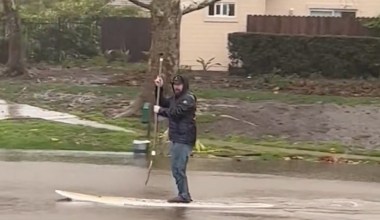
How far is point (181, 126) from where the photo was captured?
39.4 ft

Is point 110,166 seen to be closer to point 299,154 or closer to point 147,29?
point 299,154

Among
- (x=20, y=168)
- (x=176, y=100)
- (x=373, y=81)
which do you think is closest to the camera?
(x=176, y=100)

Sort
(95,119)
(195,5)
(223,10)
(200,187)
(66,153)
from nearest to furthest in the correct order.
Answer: (200,187), (66,153), (95,119), (195,5), (223,10)

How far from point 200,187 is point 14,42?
17.9 metres

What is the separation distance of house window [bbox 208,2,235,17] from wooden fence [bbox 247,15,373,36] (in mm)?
2394

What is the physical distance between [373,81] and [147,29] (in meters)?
11.5

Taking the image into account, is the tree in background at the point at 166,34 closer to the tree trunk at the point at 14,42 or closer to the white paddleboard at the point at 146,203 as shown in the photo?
the white paddleboard at the point at 146,203

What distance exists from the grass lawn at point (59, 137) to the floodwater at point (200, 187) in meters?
1.22

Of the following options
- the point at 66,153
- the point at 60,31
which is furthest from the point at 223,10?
the point at 66,153

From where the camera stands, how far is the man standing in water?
11922mm

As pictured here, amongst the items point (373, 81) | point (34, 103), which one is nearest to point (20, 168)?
point (34, 103)

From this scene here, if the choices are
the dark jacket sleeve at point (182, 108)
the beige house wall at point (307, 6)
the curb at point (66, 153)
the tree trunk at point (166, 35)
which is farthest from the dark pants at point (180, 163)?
the beige house wall at point (307, 6)

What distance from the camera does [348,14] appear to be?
34.8 meters

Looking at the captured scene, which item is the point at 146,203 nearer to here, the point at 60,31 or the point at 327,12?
the point at 327,12
